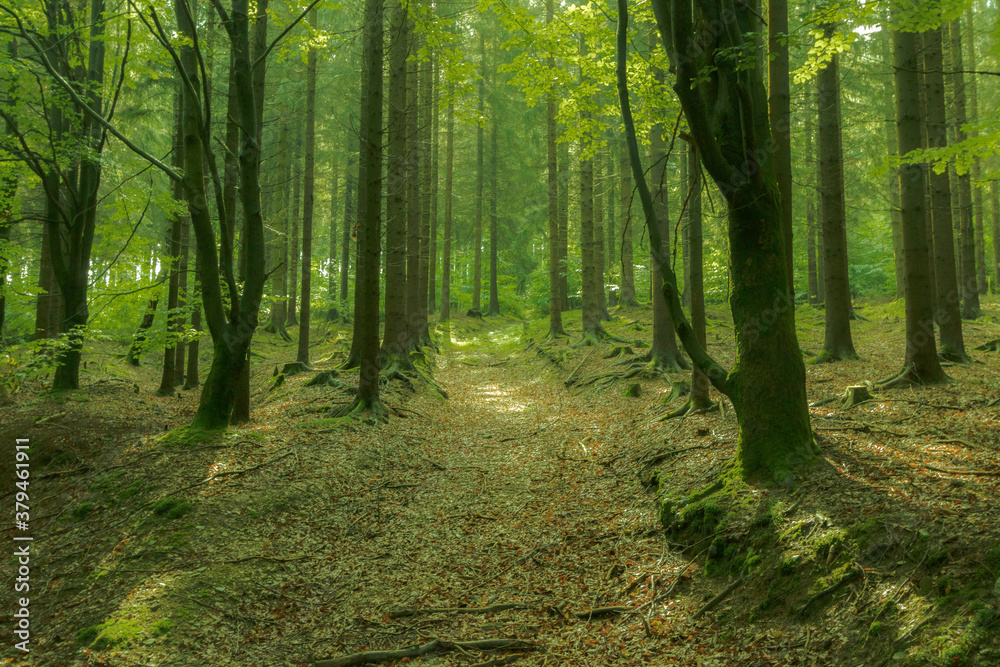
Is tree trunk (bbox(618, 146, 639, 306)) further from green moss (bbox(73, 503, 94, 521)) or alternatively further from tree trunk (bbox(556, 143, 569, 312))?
green moss (bbox(73, 503, 94, 521))

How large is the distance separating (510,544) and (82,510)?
4.32 metres

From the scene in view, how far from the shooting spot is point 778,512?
4195 mm

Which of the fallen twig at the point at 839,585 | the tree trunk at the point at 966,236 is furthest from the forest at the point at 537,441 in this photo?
the tree trunk at the point at 966,236

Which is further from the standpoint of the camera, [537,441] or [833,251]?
[833,251]

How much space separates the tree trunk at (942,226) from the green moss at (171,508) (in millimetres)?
11097

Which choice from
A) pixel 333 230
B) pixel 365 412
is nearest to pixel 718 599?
pixel 365 412

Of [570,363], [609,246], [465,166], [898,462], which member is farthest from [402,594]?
[465,166]

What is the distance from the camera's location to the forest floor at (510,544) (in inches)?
133

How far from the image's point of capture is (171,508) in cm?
518

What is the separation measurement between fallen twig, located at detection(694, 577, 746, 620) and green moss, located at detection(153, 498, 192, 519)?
466 centimetres

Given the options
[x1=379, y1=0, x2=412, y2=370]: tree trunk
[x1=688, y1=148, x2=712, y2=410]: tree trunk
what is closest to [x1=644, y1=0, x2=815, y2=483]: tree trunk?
[x1=688, y1=148, x2=712, y2=410]: tree trunk

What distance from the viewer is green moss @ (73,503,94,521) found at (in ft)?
17.4

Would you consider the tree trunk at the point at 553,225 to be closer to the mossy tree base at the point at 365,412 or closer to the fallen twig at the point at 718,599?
the mossy tree base at the point at 365,412

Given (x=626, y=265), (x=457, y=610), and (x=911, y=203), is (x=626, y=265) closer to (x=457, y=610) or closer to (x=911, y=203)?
(x=911, y=203)
